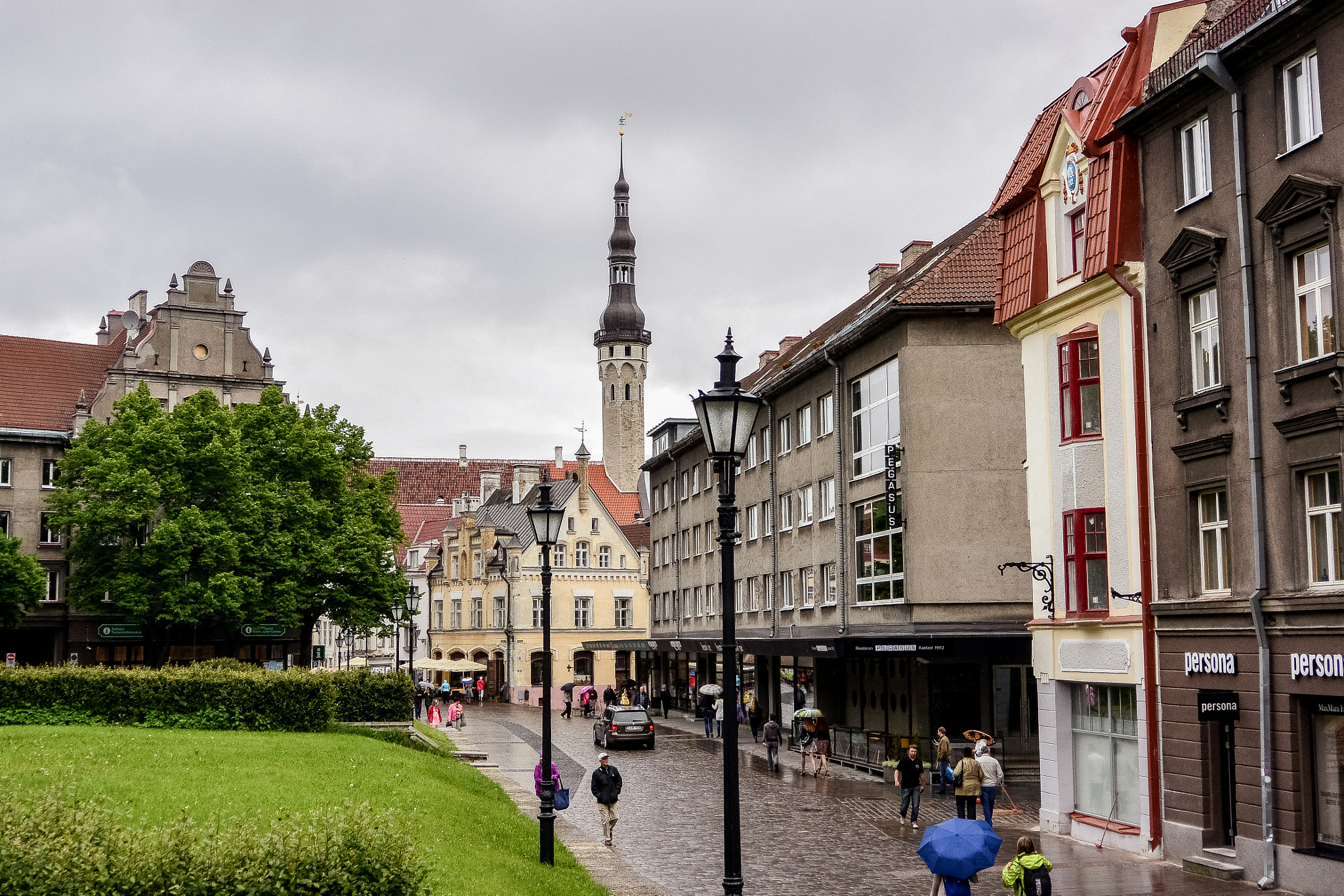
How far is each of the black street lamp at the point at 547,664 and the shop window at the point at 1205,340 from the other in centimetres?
1004

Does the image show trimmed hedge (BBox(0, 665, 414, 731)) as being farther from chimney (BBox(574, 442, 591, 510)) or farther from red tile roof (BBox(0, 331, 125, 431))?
chimney (BBox(574, 442, 591, 510))

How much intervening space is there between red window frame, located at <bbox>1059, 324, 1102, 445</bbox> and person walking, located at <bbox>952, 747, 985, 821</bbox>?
242 inches

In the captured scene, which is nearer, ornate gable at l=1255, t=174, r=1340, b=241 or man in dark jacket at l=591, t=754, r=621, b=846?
ornate gable at l=1255, t=174, r=1340, b=241

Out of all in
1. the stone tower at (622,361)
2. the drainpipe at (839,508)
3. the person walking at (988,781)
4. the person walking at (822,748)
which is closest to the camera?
the person walking at (988,781)

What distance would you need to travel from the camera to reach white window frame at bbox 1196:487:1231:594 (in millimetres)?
20719

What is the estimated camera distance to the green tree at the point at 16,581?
178ft

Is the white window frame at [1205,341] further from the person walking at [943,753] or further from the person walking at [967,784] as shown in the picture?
the person walking at [943,753]

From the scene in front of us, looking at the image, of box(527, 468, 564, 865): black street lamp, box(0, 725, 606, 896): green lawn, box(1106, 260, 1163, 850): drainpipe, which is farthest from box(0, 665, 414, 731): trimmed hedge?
box(1106, 260, 1163, 850): drainpipe

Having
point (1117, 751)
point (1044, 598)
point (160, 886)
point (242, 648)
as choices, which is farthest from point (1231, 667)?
point (242, 648)

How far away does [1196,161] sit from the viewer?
70.4 ft

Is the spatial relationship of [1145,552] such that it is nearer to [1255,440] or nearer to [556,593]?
[1255,440]

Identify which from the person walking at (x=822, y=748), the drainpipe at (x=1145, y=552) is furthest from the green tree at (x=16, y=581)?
the drainpipe at (x=1145, y=552)

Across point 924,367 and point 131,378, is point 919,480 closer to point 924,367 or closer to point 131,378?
point 924,367

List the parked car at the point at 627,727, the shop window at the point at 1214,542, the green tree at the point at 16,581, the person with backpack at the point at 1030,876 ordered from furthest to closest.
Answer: the green tree at the point at 16,581, the parked car at the point at 627,727, the shop window at the point at 1214,542, the person with backpack at the point at 1030,876
